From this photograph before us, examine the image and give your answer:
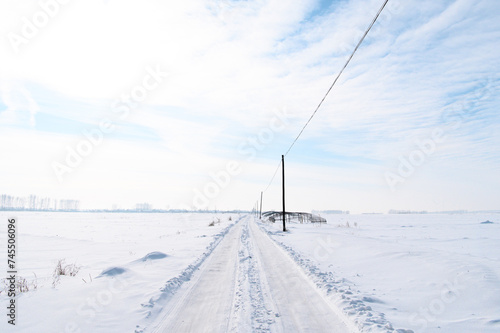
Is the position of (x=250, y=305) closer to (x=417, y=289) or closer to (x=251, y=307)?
(x=251, y=307)

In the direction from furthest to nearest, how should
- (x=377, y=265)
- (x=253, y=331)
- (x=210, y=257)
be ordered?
1. (x=210, y=257)
2. (x=377, y=265)
3. (x=253, y=331)

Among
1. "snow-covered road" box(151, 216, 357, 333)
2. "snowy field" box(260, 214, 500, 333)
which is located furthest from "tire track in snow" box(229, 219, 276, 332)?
"snowy field" box(260, 214, 500, 333)

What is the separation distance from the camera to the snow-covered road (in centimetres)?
511

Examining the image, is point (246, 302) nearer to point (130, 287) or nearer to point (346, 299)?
point (346, 299)

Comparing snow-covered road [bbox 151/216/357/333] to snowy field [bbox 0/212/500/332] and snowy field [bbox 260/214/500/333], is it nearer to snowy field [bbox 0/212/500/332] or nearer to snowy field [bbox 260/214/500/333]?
snowy field [bbox 0/212/500/332]

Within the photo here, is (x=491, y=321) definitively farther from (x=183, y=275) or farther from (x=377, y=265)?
(x=183, y=275)

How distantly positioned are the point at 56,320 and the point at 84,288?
2100 millimetres

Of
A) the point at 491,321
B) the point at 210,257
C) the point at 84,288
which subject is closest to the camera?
the point at 491,321

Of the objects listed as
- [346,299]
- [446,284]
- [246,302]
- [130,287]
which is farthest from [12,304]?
[446,284]

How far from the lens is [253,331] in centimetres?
477

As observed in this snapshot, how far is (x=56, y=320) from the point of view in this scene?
17.5 feet

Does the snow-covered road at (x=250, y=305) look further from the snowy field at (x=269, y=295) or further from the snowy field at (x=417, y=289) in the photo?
the snowy field at (x=417, y=289)

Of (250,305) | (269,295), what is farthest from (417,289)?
(250,305)

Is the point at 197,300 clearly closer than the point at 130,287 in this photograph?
Yes
